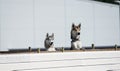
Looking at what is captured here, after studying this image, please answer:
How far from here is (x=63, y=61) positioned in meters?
4.08

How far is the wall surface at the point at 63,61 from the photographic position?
3.63 metres

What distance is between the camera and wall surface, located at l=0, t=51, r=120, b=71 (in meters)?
3.63

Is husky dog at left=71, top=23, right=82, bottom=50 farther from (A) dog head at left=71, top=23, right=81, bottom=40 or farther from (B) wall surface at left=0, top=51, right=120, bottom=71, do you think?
(B) wall surface at left=0, top=51, right=120, bottom=71

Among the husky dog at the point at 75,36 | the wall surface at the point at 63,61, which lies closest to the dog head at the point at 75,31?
the husky dog at the point at 75,36

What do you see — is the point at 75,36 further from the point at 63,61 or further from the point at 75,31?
the point at 63,61

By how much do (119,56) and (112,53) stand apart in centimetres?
18

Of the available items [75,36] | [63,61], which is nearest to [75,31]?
[75,36]

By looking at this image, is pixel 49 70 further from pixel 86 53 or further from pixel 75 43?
pixel 75 43

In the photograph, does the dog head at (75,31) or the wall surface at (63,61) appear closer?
the wall surface at (63,61)

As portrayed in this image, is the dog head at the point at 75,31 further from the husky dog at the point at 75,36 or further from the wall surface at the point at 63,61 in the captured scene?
the wall surface at the point at 63,61

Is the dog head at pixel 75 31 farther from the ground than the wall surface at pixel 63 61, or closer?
farther from the ground

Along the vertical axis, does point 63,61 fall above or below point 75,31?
below

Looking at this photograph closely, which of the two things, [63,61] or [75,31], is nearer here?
[63,61]

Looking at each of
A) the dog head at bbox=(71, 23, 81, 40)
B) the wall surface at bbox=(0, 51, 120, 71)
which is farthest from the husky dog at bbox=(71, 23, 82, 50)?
the wall surface at bbox=(0, 51, 120, 71)
